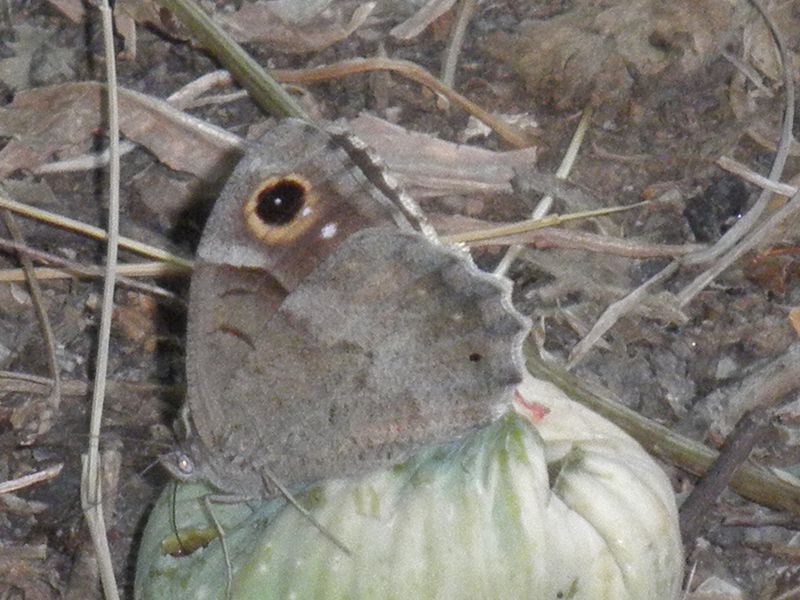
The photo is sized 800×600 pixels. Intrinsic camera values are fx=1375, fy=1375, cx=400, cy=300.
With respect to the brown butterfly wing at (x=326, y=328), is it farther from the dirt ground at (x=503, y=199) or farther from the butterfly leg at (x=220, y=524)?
the dirt ground at (x=503, y=199)

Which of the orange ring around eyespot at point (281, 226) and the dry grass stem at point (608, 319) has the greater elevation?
the orange ring around eyespot at point (281, 226)

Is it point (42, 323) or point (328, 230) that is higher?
point (328, 230)

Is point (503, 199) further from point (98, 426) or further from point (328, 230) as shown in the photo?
point (98, 426)

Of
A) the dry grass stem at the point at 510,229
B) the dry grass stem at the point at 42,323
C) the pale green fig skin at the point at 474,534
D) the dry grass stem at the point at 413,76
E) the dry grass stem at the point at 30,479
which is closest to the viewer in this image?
the pale green fig skin at the point at 474,534

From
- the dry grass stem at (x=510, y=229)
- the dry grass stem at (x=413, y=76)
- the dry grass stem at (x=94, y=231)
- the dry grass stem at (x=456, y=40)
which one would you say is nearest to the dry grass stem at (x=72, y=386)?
the dry grass stem at (x=94, y=231)

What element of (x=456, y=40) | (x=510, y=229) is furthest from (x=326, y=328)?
(x=456, y=40)

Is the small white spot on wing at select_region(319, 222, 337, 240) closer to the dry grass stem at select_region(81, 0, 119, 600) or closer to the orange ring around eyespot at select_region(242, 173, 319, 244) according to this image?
the orange ring around eyespot at select_region(242, 173, 319, 244)
